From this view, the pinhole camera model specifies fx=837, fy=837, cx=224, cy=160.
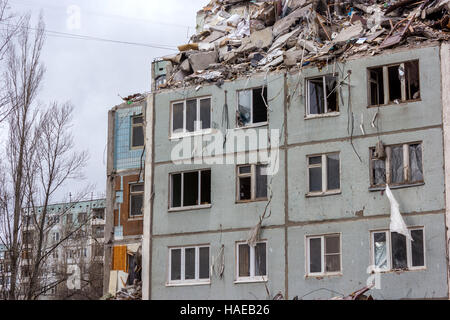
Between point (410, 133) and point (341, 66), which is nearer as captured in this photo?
point (410, 133)

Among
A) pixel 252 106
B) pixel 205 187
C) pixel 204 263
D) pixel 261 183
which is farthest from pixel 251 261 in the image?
pixel 252 106

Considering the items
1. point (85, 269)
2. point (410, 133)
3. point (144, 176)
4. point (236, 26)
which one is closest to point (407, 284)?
point (410, 133)

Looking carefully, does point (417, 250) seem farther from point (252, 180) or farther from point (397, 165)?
point (252, 180)

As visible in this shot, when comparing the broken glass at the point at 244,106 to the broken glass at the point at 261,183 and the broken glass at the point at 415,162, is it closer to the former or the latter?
the broken glass at the point at 261,183

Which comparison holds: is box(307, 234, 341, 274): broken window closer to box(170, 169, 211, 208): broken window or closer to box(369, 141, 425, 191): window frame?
box(369, 141, 425, 191): window frame

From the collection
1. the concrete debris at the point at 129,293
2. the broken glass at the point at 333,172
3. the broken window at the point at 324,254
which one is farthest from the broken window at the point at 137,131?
the broken window at the point at 324,254

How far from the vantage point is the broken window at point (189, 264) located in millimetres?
30266

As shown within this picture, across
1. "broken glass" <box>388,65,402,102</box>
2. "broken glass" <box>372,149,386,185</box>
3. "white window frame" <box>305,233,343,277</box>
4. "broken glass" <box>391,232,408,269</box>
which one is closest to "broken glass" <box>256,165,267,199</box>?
"white window frame" <box>305,233,343,277</box>

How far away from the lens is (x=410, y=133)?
90.0 feet

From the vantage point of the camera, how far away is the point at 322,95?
1166 inches

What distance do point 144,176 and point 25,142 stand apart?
696 centimetres

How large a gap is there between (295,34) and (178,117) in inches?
217

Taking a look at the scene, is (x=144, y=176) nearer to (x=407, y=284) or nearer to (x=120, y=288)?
(x=120, y=288)

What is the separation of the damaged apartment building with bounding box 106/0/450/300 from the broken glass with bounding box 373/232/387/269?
0.05 metres
